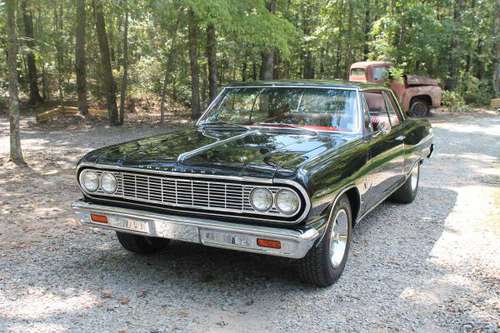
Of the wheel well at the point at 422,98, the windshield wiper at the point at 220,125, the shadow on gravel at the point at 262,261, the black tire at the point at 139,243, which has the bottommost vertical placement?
the shadow on gravel at the point at 262,261

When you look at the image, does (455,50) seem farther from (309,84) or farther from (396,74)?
(309,84)

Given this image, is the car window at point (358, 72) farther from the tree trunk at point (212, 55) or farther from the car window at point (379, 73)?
the tree trunk at point (212, 55)

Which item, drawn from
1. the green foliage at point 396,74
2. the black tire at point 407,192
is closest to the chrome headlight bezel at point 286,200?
the black tire at point 407,192

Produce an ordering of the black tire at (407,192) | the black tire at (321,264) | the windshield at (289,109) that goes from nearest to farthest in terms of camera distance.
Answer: the black tire at (321,264) → the windshield at (289,109) → the black tire at (407,192)

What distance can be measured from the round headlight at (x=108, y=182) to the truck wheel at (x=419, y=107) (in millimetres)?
14406

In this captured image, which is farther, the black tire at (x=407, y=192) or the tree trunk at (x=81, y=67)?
the tree trunk at (x=81, y=67)

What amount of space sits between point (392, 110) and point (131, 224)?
359cm

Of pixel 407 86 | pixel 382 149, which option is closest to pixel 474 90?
pixel 407 86

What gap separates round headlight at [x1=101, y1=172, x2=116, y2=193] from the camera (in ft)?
12.8

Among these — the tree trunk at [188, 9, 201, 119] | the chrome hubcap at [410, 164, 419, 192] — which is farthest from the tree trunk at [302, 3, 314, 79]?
the chrome hubcap at [410, 164, 419, 192]

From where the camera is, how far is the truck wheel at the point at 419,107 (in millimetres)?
16609

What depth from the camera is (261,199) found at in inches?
133

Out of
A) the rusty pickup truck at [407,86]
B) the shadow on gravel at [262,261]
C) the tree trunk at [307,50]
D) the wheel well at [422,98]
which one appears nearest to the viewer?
the shadow on gravel at [262,261]

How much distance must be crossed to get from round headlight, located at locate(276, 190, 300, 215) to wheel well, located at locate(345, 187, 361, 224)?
1.04 meters
